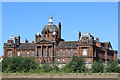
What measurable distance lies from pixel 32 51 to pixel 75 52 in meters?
11.4

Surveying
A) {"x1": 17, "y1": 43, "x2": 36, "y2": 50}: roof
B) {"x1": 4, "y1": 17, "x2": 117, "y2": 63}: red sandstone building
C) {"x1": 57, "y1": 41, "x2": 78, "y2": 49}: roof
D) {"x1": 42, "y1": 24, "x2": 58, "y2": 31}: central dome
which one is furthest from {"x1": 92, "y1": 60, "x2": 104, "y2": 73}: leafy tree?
{"x1": 17, "y1": 43, "x2": 36, "y2": 50}: roof

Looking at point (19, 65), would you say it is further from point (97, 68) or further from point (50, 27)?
point (50, 27)

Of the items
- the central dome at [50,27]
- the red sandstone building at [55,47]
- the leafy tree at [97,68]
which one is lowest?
the leafy tree at [97,68]

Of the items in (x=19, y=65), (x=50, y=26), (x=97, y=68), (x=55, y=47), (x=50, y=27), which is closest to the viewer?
(x=97, y=68)

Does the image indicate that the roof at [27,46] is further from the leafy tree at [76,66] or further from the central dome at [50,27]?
the leafy tree at [76,66]

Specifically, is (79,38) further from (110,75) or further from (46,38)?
(110,75)

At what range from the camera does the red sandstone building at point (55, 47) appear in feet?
266

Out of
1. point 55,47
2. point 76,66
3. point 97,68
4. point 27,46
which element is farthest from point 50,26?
point 97,68

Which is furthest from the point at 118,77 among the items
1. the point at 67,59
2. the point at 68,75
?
the point at 67,59

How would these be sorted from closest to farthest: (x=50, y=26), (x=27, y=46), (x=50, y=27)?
(x=27, y=46), (x=50, y=27), (x=50, y=26)

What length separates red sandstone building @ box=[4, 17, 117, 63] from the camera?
81062 mm

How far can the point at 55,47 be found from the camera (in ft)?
277

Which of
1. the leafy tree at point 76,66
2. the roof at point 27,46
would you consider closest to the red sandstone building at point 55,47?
the roof at point 27,46

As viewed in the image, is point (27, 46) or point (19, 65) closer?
point (19, 65)
